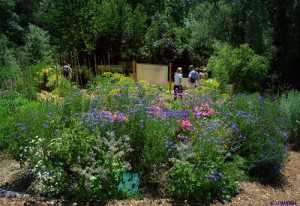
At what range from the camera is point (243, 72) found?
10.9m

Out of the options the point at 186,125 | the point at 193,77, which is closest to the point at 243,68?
the point at 193,77

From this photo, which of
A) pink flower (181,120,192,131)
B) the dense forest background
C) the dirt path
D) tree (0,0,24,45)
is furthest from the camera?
tree (0,0,24,45)

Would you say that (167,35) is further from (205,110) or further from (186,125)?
(186,125)

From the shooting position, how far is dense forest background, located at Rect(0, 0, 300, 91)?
13578 mm

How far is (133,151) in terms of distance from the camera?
349 centimetres

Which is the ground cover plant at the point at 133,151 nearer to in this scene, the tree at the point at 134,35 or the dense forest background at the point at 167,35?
the dense forest background at the point at 167,35

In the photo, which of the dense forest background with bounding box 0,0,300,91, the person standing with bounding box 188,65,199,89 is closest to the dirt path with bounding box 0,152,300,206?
the person standing with bounding box 188,65,199,89

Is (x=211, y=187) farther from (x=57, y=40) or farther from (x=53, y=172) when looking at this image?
(x=57, y=40)

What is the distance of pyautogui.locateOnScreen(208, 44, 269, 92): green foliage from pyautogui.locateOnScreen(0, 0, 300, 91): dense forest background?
1.78 m

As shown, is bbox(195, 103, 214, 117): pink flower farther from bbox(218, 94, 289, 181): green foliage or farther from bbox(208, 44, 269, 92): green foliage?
bbox(208, 44, 269, 92): green foliage

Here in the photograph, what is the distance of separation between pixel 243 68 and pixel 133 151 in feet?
29.2

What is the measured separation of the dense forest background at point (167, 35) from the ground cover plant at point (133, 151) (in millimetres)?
9877

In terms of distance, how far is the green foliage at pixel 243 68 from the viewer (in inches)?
424

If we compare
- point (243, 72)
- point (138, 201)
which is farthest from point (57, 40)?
point (138, 201)
